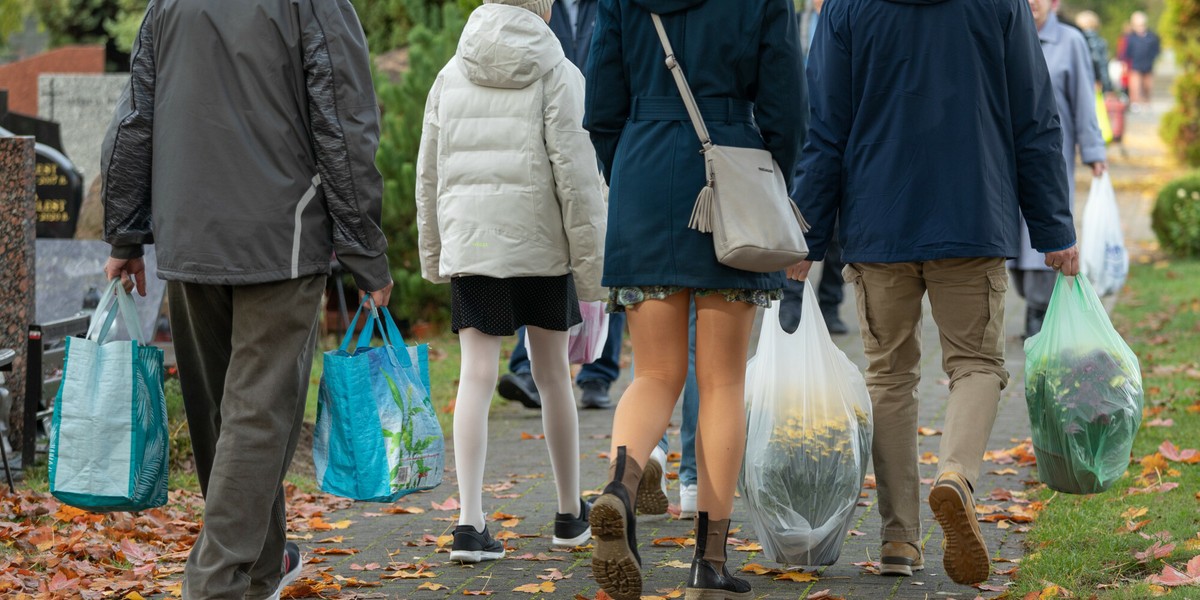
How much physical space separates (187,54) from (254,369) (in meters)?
0.83

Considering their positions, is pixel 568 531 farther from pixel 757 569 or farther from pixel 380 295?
pixel 380 295

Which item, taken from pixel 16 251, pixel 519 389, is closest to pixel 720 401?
pixel 519 389

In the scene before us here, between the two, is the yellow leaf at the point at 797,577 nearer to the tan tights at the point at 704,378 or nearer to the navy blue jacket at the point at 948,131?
the tan tights at the point at 704,378

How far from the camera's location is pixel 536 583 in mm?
4641

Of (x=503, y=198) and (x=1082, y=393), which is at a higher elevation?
(x=503, y=198)

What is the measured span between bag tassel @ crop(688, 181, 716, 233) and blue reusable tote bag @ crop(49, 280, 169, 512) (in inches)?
61.9

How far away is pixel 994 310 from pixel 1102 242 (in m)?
5.25

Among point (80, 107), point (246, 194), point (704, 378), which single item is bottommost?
point (80, 107)

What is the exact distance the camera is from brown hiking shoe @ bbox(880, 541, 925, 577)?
4.62 m

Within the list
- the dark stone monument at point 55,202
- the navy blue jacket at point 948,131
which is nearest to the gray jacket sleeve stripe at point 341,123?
the navy blue jacket at point 948,131

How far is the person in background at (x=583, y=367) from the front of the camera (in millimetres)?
6852

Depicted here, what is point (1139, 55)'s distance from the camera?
33125 mm

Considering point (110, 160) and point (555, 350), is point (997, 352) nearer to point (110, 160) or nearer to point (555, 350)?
point (555, 350)

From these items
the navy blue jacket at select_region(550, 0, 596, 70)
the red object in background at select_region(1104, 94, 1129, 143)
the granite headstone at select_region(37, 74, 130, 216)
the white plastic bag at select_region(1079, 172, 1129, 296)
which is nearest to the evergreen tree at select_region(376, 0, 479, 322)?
the navy blue jacket at select_region(550, 0, 596, 70)
